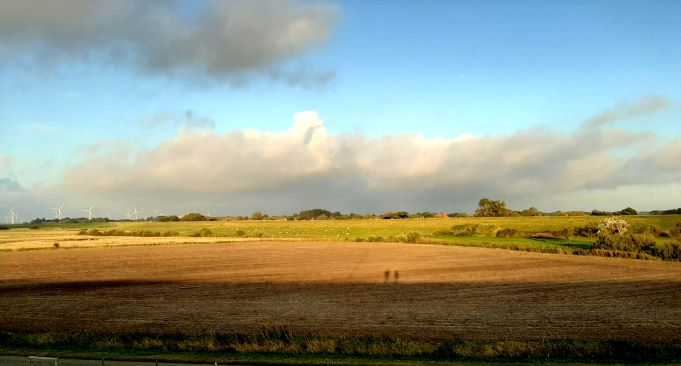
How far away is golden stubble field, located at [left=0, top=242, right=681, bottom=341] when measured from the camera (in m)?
21.9

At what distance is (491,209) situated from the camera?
16025cm

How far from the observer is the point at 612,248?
62.7 m

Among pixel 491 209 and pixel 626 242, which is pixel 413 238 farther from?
pixel 491 209

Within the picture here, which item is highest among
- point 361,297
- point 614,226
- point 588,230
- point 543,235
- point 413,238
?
point 614,226

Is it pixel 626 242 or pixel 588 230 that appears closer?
pixel 626 242

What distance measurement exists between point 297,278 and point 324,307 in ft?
49.2

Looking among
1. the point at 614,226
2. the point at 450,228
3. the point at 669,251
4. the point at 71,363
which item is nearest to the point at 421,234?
the point at 450,228

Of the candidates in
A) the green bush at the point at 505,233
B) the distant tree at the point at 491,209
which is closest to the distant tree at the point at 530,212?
the distant tree at the point at 491,209

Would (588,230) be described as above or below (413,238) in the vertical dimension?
above

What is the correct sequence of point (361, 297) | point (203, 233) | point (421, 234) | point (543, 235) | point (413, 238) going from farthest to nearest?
point (203, 233) → point (421, 234) → point (413, 238) → point (543, 235) → point (361, 297)

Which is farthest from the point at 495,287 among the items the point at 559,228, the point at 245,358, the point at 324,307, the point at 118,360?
the point at 559,228

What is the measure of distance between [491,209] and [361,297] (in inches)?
Answer: 5396

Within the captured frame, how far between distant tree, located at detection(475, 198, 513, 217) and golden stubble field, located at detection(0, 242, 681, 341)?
10281 cm

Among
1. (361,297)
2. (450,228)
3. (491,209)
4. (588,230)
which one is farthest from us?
(491,209)
